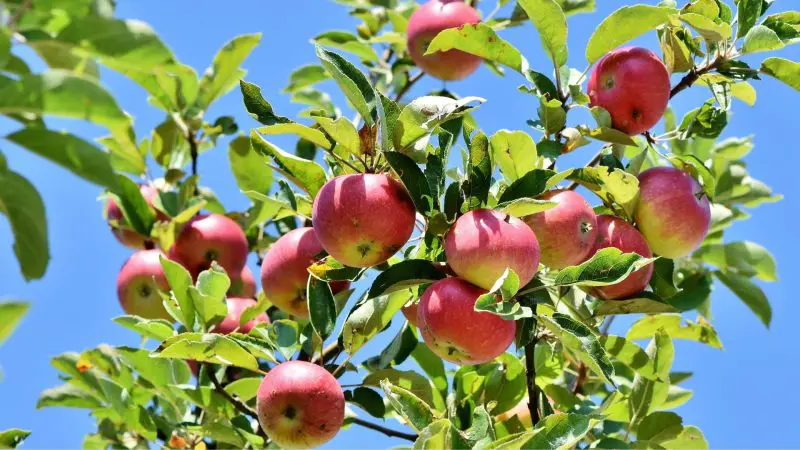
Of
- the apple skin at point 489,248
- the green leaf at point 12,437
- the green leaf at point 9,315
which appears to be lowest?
the green leaf at point 12,437

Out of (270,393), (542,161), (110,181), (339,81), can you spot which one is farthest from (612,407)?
(110,181)

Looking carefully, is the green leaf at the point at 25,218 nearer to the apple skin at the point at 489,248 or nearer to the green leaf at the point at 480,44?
the apple skin at the point at 489,248

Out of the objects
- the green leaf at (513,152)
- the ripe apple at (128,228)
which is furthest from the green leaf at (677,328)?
the ripe apple at (128,228)

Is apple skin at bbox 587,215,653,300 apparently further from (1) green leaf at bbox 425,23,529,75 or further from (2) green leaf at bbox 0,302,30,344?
(2) green leaf at bbox 0,302,30,344

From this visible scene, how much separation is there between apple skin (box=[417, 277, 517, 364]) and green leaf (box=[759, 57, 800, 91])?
1.01m

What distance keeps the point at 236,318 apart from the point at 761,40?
164 cm

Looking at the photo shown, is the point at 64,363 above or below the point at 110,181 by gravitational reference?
below

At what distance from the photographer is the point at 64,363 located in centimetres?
272

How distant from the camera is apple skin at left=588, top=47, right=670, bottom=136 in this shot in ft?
7.35

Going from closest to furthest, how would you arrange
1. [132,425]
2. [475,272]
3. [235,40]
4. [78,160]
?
1. [78,160]
2. [475,272]
3. [132,425]
4. [235,40]

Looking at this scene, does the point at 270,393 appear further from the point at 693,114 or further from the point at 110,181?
the point at 693,114

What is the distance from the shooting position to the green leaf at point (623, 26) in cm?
214

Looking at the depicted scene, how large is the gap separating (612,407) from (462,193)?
0.85m

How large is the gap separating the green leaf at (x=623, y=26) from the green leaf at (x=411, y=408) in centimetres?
96
